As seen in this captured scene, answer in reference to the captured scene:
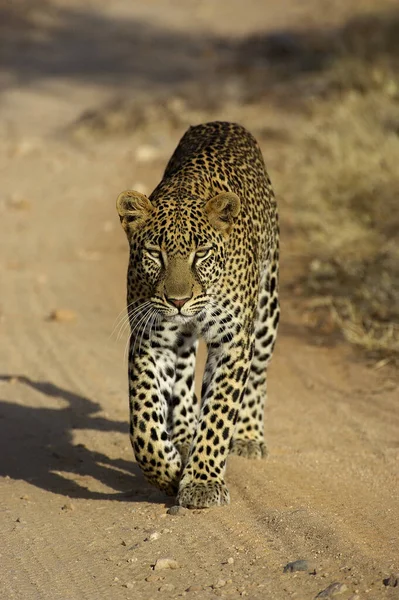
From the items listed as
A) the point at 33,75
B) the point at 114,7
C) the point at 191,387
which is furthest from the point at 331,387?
the point at 114,7

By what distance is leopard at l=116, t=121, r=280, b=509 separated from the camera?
6781 mm

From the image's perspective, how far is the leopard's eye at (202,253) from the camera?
680cm

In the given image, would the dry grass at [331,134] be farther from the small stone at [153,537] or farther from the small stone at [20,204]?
the small stone at [153,537]

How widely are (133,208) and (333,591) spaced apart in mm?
2461

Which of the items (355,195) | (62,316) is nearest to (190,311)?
(62,316)

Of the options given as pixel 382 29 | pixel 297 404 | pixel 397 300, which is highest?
pixel 382 29

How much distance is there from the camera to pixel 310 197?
46.5ft

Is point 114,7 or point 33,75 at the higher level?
point 114,7

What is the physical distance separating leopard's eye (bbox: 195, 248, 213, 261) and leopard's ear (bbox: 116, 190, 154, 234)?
1.20 ft

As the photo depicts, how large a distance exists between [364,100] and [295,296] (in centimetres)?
569

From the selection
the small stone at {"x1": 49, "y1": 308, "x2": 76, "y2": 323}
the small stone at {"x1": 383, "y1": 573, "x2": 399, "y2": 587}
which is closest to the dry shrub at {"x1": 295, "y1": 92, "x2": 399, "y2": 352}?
the small stone at {"x1": 49, "y1": 308, "x2": 76, "y2": 323}

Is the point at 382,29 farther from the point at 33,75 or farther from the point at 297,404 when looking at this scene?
the point at 297,404

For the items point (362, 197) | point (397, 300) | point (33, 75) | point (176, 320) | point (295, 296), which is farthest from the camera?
point (33, 75)

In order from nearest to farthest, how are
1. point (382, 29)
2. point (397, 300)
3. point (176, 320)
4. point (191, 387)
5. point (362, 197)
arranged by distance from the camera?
point (176, 320) → point (191, 387) → point (397, 300) → point (362, 197) → point (382, 29)
